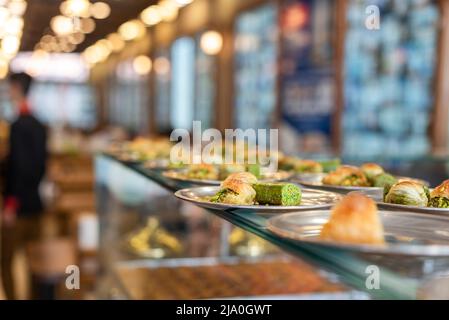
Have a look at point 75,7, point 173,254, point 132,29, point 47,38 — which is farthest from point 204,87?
point 173,254

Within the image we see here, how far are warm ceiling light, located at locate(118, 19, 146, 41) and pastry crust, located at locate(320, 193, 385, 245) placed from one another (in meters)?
13.1

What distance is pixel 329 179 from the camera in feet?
5.31

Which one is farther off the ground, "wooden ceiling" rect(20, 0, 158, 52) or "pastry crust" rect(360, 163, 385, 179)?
"wooden ceiling" rect(20, 0, 158, 52)

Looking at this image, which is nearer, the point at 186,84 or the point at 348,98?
the point at 348,98

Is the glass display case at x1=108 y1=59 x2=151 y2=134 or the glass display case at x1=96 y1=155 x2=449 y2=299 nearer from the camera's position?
the glass display case at x1=96 y1=155 x2=449 y2=299

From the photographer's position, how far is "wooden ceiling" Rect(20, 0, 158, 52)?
36.6ft

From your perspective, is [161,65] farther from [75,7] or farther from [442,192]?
[442,192]

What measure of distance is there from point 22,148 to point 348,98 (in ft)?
11.3

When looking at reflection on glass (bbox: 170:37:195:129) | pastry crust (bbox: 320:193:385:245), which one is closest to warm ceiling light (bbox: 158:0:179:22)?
reflection on glass (bbox: 170:37:195:129)

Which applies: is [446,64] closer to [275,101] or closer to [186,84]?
[275,101]

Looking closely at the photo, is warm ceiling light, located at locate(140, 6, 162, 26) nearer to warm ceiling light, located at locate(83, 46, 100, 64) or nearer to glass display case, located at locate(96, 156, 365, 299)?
warm ceiling light, located at locate(83, 46, 100, 64)

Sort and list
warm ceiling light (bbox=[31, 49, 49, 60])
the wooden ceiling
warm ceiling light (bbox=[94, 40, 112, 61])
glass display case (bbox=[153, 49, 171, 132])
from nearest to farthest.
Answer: the wooden ceiling < glass display case (bbox=[153, 49, 171, 132]) < warm ceiling light (bbox=[94, 40, 112, 61]) < warm ceiling light (bbox=[31, 49, 49, 60])

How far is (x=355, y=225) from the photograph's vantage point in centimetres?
90
